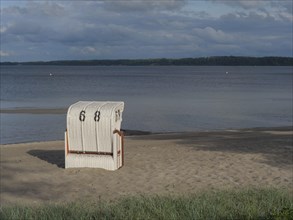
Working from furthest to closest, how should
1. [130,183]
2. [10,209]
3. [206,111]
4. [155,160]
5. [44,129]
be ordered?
[206,111] → [44,129] → [155,160] → [130,183] → [10,209]

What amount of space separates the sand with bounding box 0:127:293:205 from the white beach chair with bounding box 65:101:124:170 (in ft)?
0.80

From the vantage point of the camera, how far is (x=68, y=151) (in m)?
12.2

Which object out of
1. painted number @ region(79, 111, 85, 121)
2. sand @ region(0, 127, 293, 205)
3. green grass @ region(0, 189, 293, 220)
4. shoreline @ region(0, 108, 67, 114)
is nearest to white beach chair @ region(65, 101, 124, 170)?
painted number @ region(79, 111, 85, 121)

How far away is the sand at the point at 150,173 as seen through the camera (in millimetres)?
10102

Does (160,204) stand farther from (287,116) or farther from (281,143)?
(287,116)

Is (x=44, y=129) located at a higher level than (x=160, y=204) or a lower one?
lower

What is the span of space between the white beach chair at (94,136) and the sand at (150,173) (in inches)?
9.6

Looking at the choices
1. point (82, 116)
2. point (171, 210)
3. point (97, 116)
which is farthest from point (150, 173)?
point (171, 210)

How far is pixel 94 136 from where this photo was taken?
11.8 meters

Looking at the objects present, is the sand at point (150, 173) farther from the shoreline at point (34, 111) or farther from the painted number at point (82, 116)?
the shoreline at point (34, 111)

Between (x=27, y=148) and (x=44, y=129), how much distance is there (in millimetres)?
8144

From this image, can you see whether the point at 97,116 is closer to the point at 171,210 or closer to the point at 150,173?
the point at 150,173

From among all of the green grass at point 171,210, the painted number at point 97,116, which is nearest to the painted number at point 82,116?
the painted number at point 97,116

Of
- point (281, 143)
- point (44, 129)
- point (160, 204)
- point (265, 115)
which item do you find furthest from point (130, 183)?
point (265, 115)
